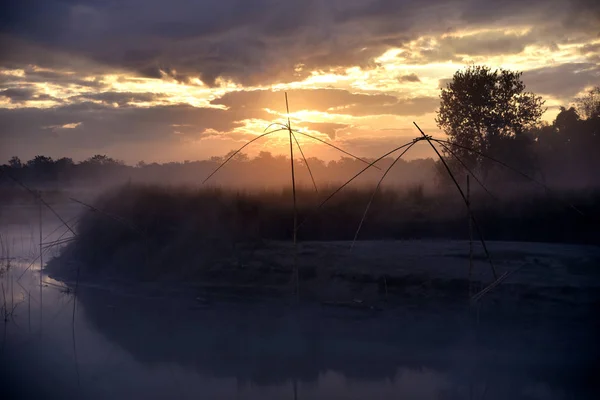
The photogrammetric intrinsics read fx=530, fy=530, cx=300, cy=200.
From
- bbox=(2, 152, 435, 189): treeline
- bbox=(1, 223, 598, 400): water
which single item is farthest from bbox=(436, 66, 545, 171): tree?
bbox=(2, 152, 435, 189): treeline

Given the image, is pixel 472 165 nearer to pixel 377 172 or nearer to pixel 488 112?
pixel 488 112

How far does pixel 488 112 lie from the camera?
32562 mm

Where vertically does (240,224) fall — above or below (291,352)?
above

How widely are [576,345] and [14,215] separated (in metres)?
42.5

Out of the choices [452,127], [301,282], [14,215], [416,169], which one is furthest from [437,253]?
[416,169]

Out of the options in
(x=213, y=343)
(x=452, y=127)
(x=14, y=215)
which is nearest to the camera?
(x=213, y=343)

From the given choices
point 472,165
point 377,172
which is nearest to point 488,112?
point 472,165

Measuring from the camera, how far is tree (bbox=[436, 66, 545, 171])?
32375 millimetres

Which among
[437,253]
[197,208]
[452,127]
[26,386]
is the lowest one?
[26,386]

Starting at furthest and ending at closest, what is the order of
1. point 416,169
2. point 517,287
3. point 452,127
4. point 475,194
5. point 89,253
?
point 416,169 < point 452,127 < point 475,194 < point 89,253 < point 517,287

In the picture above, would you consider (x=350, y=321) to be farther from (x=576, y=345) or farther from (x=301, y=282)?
(x=576, y=345)

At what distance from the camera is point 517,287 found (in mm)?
13953

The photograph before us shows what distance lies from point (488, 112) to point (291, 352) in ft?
84.9

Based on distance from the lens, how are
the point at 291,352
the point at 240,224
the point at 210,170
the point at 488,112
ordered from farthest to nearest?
1. the point at 210,170
2. the point at 488,112
3. the point at 240,224
4. the point at 291,352
